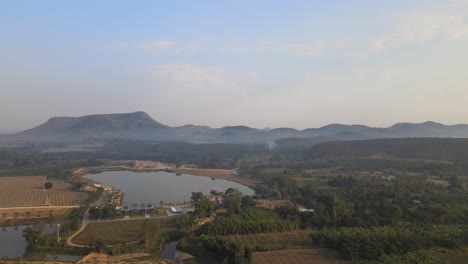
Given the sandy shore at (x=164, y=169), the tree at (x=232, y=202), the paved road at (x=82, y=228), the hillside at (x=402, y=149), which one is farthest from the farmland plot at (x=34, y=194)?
the hillside at (x=402, y=149)

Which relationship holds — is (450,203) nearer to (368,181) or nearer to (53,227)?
(368,181)

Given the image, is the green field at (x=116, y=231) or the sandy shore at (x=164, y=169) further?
the sandy shore at (x=164, y=169)

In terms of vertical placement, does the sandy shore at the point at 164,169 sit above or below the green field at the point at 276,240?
above

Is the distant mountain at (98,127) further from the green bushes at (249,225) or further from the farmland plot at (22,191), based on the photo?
the green bushes at (249,225)

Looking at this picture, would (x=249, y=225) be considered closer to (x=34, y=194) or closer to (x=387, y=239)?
(x=387, y=239)

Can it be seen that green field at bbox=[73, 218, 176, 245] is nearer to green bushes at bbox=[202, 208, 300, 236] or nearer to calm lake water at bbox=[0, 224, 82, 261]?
calm lake water at bbox=[0, 224, 82, 261]

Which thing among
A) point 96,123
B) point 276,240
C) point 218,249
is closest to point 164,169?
point 276,240
